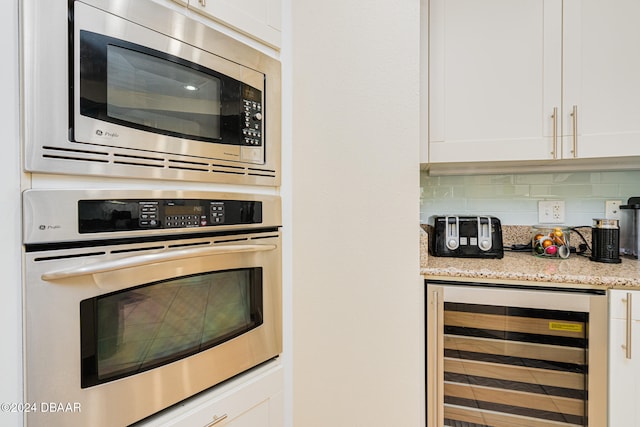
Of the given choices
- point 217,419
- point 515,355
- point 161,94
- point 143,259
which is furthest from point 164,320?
point 515,355

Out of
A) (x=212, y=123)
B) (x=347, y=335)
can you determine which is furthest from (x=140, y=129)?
(x=347, y=335)

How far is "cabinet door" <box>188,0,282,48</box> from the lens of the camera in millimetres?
992

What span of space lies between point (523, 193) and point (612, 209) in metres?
0.39

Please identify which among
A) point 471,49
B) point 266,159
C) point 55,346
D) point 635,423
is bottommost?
point 635,423

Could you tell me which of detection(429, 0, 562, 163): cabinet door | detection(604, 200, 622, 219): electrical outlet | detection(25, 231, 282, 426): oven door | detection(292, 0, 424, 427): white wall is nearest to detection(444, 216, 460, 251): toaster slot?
detection(429, 0, 562, 163): cabinet door

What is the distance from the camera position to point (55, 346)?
693mm

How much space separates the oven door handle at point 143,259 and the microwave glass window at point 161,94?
1.03ft

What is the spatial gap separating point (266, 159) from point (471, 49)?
1.08m

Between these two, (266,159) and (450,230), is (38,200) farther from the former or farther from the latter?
(450,230)

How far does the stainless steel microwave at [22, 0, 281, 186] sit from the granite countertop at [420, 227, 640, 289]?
0.76 meters

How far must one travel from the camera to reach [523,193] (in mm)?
1825

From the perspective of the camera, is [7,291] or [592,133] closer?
[7,291]

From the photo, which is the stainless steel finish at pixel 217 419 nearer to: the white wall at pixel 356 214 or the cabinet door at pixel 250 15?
the cabinet door at pixel 250 15

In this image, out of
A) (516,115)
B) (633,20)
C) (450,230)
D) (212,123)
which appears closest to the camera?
(212,123)
